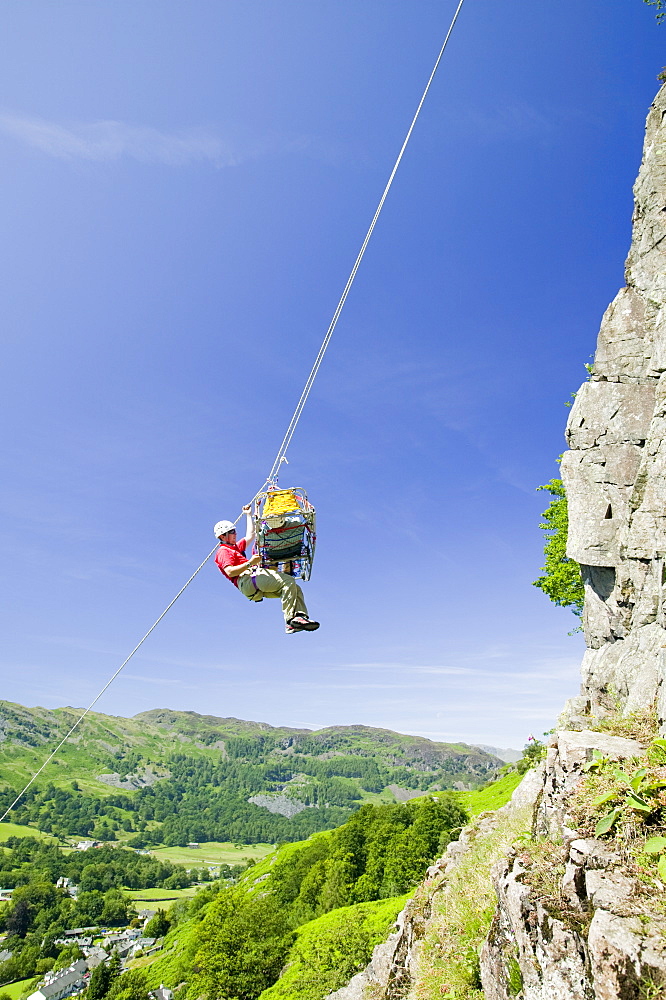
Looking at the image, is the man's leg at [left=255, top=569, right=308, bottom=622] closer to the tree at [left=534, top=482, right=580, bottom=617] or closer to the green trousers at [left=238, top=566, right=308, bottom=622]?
the green trousers at [left=238, top=566, right=308, bottom=622]

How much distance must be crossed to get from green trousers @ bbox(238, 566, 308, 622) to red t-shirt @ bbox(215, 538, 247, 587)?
0.94 ft

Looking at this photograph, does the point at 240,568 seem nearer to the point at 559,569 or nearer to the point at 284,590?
the point at 284,590

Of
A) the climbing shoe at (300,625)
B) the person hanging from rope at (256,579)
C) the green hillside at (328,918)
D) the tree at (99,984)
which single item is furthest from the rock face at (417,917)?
the tree at (99,984)

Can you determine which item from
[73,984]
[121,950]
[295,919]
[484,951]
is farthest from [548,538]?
[121,950]

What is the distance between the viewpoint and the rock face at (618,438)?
17.7 metres

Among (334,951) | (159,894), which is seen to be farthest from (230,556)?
(159,894)

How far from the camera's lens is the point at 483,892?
1023 cm

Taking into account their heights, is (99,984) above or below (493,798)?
below

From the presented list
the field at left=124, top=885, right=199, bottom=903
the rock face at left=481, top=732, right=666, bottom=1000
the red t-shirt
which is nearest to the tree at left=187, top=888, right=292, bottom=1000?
the rock face at left=481, top=732, right=666, bottom=1000

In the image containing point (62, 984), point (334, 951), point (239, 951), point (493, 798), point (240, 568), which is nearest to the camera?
point (240, 568)

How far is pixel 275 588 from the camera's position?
10.8 meters

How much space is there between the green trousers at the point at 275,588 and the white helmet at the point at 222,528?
3.59 feet

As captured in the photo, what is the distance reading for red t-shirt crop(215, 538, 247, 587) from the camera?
10.7 m

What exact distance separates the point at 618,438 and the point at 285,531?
15.5 meters
